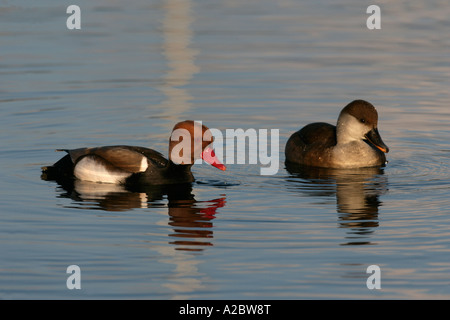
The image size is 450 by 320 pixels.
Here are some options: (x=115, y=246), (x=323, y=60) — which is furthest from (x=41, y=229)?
(x=323, y=60)

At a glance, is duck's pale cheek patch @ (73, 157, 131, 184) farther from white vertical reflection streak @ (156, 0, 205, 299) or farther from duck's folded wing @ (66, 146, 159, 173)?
white vertical reflection streak @ (156, 0, 205, 299)

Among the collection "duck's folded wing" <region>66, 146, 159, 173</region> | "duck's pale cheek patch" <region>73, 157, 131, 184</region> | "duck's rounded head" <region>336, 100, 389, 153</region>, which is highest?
"duck's rounded head" <region>336, 100, 389, 153</region>

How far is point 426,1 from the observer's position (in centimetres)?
2414

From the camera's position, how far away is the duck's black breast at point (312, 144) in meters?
14.0

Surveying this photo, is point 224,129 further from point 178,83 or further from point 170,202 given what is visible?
point 170,202

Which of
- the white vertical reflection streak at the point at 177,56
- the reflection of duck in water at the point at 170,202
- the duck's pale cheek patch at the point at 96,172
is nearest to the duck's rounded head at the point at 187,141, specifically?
the reflection of duck in water at the point at 170,202

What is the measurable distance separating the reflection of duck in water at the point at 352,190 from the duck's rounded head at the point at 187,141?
1.43 m

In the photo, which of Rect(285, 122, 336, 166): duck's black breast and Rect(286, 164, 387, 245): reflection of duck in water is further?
Rect(285, 122, 336, 166): duck's black breast

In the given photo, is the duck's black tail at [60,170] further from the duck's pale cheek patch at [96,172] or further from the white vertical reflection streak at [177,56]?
the white vertical reflection streak at [177,56]

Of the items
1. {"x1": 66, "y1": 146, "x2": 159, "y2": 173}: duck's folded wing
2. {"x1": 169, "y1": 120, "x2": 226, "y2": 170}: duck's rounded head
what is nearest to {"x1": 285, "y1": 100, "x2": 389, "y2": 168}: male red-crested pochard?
{"x1": 169, "y1": 120, "x2": 226, "y2": 170}: duck's rounded head

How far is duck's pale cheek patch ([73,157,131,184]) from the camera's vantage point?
1264 cm

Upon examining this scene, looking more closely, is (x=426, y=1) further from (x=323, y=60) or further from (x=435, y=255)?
(x=435, y=255)

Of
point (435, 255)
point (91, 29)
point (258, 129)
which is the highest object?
point (91, 29)

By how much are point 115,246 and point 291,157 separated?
16.3 ft
